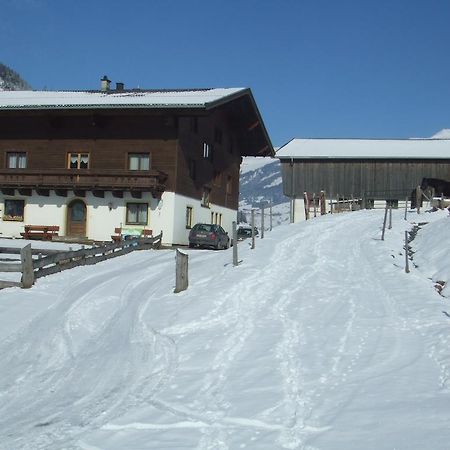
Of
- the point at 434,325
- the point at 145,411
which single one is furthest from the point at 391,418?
the point at 434,325

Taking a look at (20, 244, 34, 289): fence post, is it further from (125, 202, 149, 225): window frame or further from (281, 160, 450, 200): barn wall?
(281, 160, 450, 200): barn wall

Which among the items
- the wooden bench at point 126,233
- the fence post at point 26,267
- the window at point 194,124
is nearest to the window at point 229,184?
the window at point 194,124

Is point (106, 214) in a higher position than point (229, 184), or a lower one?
lower

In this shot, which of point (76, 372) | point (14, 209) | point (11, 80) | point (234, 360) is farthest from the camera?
point (11, 80)

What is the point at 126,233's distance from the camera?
29.4 meters

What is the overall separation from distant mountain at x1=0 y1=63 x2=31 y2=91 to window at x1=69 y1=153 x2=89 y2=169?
6566 inches

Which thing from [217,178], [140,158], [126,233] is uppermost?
[140,158]

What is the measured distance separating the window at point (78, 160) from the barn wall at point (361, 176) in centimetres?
2037

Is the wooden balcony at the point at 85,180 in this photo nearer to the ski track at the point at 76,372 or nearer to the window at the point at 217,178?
the window at the point at 217,178

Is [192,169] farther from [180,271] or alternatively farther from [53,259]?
[180,271]

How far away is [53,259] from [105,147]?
15.7 m

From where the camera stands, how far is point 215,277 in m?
14.2

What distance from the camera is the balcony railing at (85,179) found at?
93.6 feet

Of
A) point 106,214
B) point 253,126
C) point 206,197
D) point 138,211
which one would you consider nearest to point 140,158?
point 138,211
